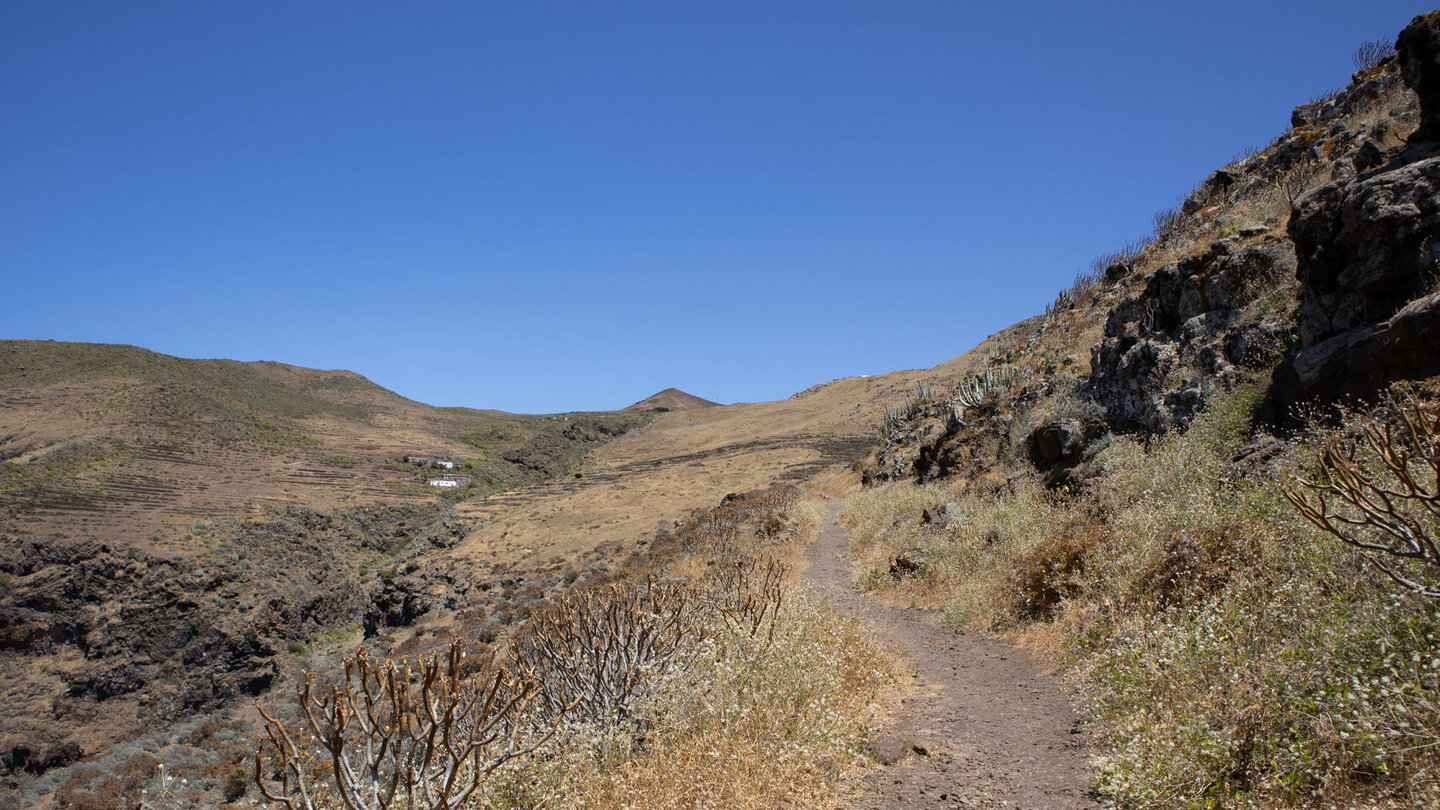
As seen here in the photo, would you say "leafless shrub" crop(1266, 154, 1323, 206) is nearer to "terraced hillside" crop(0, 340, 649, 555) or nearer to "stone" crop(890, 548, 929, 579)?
"stone" crop(890, 548, 929, 579)

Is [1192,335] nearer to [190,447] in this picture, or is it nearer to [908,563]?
→ [908,563]

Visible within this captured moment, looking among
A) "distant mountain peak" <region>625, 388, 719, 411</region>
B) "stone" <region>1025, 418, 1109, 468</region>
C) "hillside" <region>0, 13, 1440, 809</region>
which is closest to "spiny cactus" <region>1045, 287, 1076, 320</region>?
"hillside" <region>0, 13, 1440, 809</region>

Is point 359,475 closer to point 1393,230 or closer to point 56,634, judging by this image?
point 56,634

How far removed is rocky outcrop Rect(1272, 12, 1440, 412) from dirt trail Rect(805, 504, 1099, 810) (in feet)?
12.4

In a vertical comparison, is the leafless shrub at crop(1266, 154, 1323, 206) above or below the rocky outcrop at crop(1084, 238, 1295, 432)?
above

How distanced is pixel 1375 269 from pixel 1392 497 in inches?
160

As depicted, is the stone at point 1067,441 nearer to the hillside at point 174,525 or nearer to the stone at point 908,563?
the stone at point 908,563

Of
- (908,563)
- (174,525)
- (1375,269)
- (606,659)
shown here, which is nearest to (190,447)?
(174,525)

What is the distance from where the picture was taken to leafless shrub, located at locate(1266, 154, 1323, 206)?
9.95 m

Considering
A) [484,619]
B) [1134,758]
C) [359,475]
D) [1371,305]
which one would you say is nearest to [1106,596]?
[1134,758]

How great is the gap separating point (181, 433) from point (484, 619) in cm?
4094

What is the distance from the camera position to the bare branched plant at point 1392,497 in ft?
7.68

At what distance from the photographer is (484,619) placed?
18.9 meters

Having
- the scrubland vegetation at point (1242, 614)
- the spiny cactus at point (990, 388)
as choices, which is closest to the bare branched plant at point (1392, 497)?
the scrubland vegetation at point (1242, 614)
